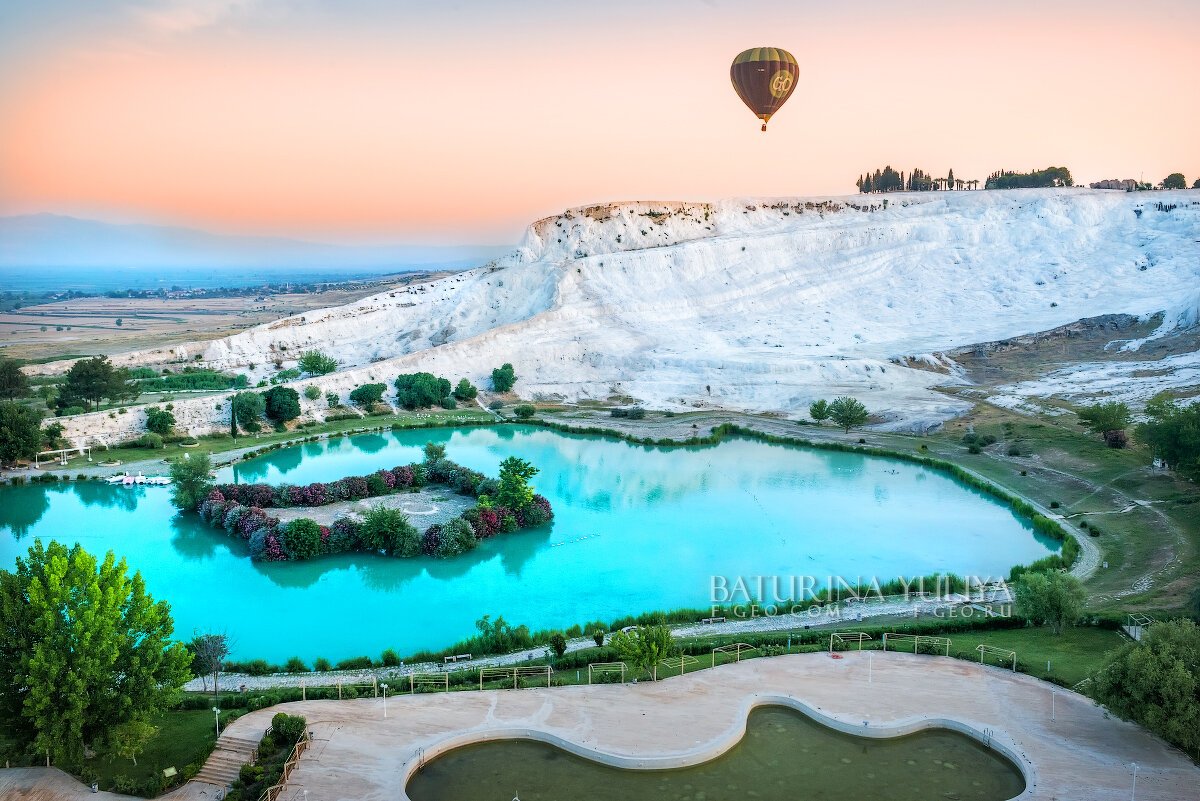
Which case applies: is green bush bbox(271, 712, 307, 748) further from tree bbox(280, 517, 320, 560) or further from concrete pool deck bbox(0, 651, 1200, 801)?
tree bbox(280, 517, 320, 560)

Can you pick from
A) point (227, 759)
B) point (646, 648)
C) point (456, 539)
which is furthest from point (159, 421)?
point (646, 648)

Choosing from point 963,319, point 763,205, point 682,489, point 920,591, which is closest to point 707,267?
point 763,205

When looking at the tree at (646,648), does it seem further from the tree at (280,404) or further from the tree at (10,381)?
the tree at (10,381)

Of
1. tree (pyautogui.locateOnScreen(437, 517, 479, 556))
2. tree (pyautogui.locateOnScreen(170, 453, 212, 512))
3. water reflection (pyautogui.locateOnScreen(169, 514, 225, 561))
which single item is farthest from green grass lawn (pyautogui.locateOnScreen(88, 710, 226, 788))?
tree (pyautogui.locateOnScreen(170, 453, 212, 512))

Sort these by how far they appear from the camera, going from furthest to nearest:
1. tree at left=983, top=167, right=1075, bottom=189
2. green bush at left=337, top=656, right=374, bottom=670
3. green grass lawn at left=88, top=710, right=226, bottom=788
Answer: tree at left=983, top=167, right=1075, bottom=189 < green bush at left=337, top=656, right=374, bottom=670 < green grass lawn at left=88, top=710, right=226, bottom=788

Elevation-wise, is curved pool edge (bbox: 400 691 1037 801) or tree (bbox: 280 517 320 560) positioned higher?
tree (bbox: 280 517 320 560)

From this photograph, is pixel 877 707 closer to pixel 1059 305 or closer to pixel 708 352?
pixel 708 352

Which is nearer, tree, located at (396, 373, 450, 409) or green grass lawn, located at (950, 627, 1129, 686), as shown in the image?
green grass lawn, located at (950, 627, 1129, 686)
